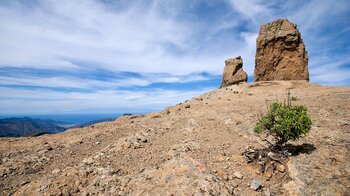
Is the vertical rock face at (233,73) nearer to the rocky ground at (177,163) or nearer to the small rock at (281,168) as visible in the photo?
the rocky ground at (177,163)

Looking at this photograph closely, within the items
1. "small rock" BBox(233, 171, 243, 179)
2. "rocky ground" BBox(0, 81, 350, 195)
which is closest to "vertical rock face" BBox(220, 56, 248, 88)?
"rocky ground" BBox(0, 81, 350, 195)

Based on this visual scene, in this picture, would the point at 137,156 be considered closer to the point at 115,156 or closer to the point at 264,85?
the point at 115,156

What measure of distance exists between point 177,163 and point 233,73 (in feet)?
118

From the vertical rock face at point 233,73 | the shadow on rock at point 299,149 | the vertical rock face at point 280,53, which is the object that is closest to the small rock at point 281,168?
the shadow on rock at point 299,149

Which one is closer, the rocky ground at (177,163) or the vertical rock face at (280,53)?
the rocky ground at (177,163)

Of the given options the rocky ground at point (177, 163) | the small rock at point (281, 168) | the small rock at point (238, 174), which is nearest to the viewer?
the rocky ground at point (177, 163)

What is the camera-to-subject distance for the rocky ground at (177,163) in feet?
28.1

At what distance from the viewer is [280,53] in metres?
38.1

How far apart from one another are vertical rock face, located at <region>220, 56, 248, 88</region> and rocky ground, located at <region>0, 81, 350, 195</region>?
86.6 feet

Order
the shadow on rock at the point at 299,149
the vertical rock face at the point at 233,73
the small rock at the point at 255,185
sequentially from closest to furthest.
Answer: the small rock at the point at 255,185, the shadow on rock at the point at 299,149, the vertical rock face at the point at 233,73

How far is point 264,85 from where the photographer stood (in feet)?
116

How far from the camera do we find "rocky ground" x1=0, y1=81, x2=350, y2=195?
8.56m

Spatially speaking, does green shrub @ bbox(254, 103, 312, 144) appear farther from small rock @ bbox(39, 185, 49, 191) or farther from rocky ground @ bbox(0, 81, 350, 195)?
small rock @ bbox(39, 185, 49, 191)

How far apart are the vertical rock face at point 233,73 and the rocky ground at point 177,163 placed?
86.6 feet
